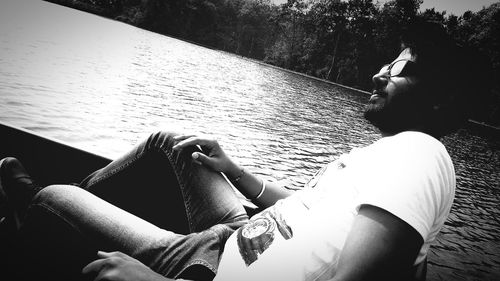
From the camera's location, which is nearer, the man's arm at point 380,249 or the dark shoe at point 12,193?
the man's arm at point 380,249

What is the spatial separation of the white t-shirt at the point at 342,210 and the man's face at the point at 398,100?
10.5 inches

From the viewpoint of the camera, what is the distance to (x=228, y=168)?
215cm

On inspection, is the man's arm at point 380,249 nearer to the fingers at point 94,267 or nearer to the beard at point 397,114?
the beard at point 397,114

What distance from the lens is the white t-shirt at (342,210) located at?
1.02m

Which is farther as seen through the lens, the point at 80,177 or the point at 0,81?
the point at 0,81

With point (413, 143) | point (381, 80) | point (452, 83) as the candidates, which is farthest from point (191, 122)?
point (413, 143)

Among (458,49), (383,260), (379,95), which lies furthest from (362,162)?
(458,49)

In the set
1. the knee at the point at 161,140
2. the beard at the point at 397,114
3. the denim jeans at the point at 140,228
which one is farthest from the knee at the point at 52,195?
the beard at the point at 397,114

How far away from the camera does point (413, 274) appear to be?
132cm

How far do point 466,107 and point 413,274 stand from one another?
0.82 meters

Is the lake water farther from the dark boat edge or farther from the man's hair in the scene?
the man's hair

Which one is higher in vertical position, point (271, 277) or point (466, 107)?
point (466, 107)

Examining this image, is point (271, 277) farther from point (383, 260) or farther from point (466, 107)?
point (466, 107)

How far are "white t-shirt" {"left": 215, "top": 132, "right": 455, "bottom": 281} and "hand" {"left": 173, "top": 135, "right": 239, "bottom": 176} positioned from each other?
0.63m
